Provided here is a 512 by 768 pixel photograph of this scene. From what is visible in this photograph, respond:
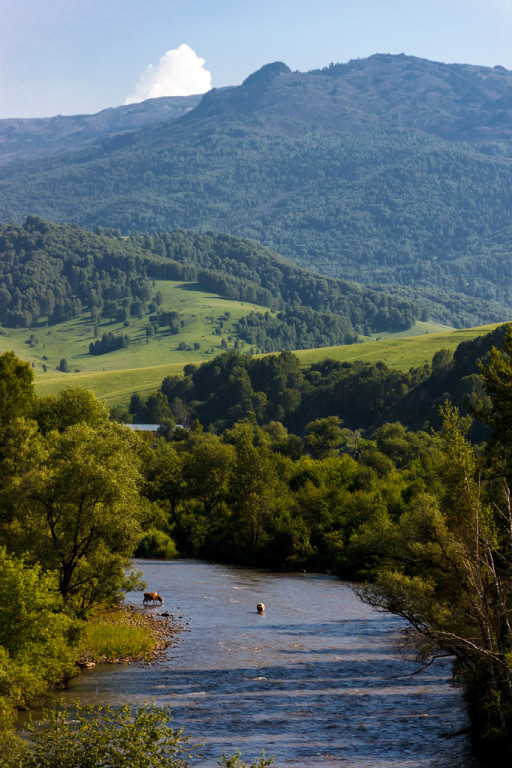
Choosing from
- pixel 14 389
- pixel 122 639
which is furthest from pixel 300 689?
pixel 14 389

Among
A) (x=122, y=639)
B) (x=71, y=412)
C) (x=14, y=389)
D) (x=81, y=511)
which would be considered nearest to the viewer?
(x=81, y=511)

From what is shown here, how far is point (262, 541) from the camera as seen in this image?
11031 cm

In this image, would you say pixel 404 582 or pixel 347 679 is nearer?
pixel 404 582

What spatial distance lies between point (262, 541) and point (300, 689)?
200 ft

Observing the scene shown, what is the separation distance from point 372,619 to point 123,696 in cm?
3076

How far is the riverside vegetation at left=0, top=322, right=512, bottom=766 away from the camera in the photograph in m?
35.5

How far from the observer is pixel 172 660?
184 feet

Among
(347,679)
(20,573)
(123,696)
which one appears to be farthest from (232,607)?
(20,573)

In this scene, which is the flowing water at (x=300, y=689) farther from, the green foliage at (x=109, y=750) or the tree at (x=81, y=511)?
the green foliage at (x=109, y=750)

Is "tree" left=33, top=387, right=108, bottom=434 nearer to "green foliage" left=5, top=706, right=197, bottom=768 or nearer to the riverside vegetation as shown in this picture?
the riverside vegetation

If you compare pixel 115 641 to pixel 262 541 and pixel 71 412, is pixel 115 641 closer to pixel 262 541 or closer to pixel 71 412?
pixel 71 412

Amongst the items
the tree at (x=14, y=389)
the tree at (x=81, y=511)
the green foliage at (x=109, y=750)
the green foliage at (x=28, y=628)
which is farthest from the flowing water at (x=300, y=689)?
the tree at (x=14, y=389)

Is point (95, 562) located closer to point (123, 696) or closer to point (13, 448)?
point (123, 696)

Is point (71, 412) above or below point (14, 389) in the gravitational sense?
below
